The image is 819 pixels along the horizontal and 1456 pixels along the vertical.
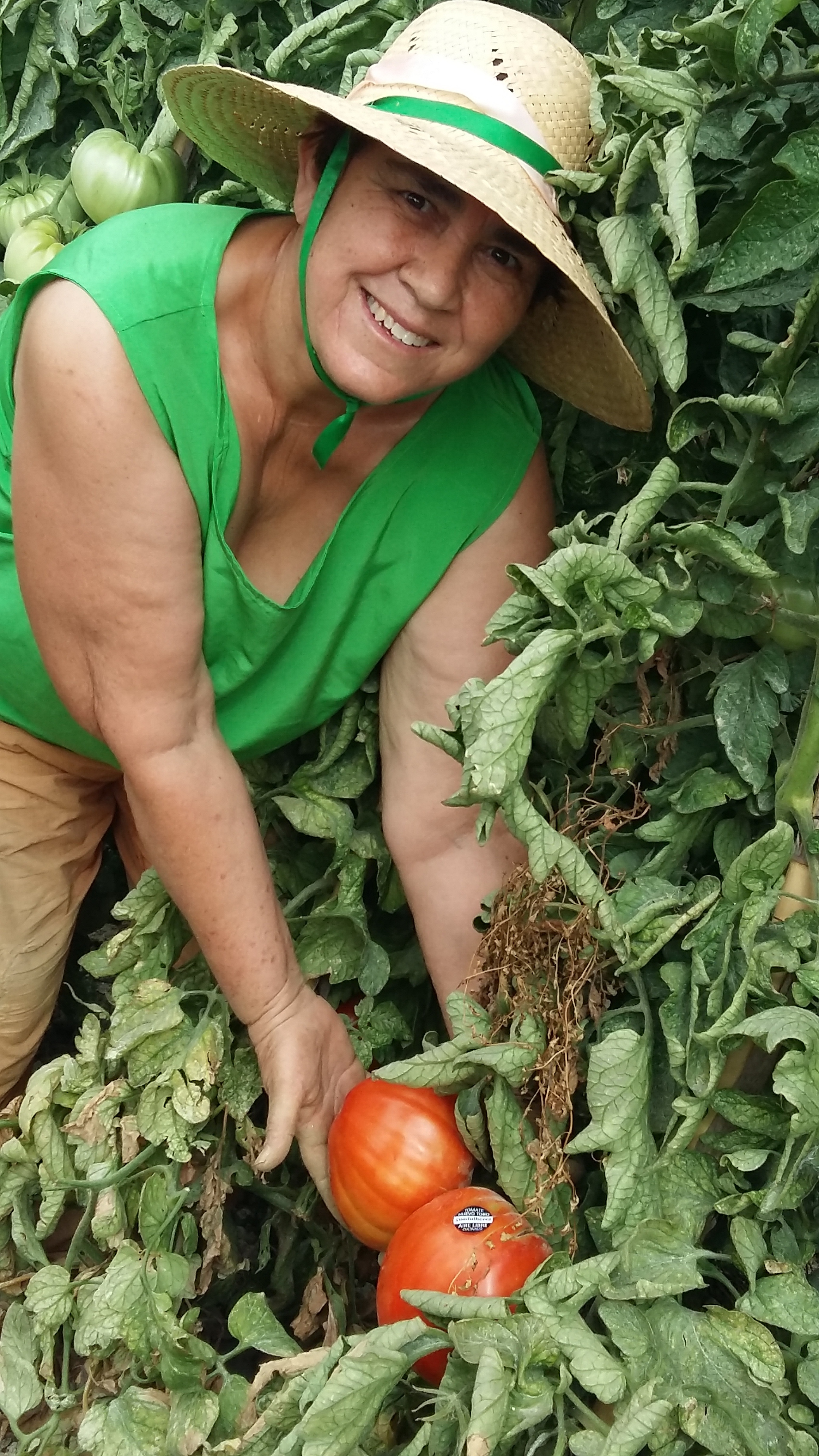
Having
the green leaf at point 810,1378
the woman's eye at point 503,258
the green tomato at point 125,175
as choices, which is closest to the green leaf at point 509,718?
the woman's eye at point 503,258

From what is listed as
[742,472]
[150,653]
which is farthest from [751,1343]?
[150,653]

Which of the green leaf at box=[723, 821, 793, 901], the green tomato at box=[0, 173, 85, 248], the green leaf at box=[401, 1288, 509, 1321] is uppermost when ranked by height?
the green tomato at box=[0, 173, 85, 248]

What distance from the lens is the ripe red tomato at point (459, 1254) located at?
929 mm

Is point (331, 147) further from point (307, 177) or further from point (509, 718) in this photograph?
point (509, 718)

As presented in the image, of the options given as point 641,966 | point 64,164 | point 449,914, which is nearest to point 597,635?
point 641,966

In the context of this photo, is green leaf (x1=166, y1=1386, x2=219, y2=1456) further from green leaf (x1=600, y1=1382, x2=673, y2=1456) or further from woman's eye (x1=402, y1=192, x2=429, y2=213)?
woman's eye (x1=402, y1=192, x2=429, y2=213)

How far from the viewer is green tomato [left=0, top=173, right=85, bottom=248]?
162 centimetres

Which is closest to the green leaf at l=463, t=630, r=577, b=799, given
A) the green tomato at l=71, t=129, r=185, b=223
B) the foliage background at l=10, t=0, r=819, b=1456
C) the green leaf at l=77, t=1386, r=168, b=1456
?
the foliage background at l=10, t=0, r=819, b=1456

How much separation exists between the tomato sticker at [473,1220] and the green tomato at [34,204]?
4.34 feet

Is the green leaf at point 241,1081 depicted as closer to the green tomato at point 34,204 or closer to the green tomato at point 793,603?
the green tomato at point 793,603

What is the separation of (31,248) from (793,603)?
1100mm

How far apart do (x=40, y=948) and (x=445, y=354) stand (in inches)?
35.1

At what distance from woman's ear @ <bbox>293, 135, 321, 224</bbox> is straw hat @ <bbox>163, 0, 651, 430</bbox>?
0.08ft

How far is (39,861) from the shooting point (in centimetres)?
148
